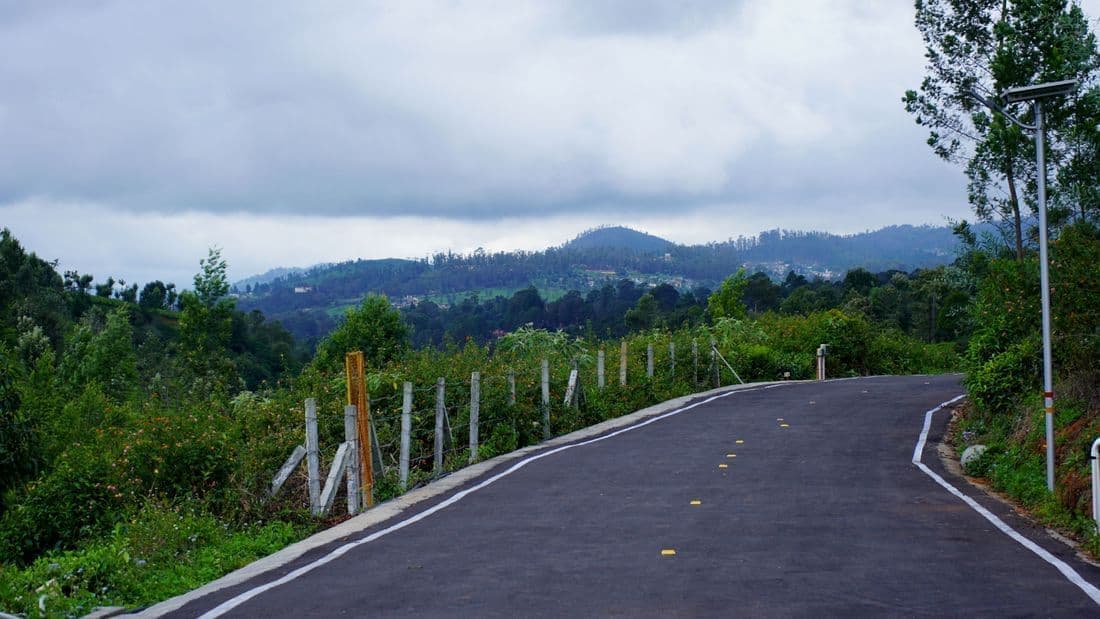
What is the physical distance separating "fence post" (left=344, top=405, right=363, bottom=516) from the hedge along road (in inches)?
33.9

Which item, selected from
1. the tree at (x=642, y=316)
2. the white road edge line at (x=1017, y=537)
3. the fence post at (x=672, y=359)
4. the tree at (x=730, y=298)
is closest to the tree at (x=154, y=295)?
the tree at (x=642, y=316)

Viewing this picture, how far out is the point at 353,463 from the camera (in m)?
13.4

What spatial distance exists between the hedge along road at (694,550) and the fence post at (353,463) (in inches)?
33.9

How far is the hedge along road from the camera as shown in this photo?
8078 mm

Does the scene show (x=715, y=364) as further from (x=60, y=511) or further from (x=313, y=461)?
(x=60, y=511)

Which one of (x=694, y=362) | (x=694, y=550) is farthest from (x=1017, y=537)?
(x=694, y=362)

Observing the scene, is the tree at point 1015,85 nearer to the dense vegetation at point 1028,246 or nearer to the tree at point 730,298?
the dense vegetation at point 1028,246

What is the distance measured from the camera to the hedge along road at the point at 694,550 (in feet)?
26.5

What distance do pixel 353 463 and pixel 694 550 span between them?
5.29 meters

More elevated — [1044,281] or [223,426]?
[1044,281]

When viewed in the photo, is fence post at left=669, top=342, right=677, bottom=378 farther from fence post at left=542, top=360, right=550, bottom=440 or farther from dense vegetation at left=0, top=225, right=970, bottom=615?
fence post at left=542, top=360, right=550, bottom=440

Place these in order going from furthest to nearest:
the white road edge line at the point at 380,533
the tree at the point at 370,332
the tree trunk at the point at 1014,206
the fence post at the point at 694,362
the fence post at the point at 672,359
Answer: the tree at the point at 370,332 < the fence post at the point at 694,362 < the fence post at the point at 672,359 < the tree trunk at the point at 1014,206 < the white road edge line at the point at 380,533

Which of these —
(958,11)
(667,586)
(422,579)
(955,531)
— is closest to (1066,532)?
(955,531)

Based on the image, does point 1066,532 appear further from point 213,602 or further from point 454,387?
point 454,387
